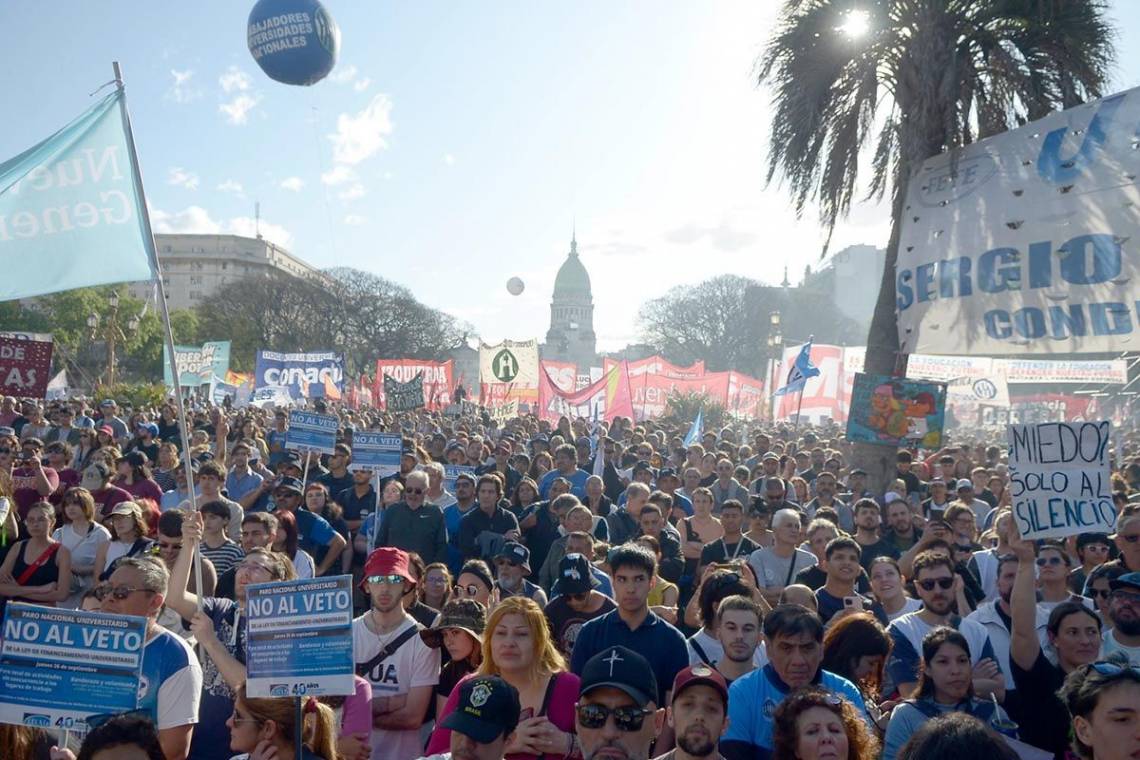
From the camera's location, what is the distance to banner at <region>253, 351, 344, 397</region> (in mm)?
28359

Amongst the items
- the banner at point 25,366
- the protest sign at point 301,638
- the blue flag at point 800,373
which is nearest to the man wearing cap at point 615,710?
the protest sign at point 301,638

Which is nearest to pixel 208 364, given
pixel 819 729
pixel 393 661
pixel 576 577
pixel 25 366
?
pixel 25 366

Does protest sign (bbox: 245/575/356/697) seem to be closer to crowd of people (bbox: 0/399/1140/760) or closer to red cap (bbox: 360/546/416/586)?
crowd of people (bbox: 0/399/1140/760)

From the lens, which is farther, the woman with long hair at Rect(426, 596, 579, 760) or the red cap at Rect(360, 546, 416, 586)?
the red cap at Rect(360, 546, 416, 586)

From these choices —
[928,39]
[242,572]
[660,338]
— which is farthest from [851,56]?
[660,338]

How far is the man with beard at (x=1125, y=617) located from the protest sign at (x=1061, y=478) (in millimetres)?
558

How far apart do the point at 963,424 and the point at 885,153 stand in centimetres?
2788

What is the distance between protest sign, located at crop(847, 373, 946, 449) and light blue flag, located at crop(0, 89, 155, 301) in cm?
858

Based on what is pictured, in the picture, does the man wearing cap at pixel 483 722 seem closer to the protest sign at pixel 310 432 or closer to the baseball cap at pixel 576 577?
the baseball cap at pixel 576 577

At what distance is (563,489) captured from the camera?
31.8 feet

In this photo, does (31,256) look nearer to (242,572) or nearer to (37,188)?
(37,188)

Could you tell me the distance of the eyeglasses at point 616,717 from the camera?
331cm

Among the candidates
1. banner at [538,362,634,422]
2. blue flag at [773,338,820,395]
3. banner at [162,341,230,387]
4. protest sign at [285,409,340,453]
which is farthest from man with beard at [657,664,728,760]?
banner at [162,341,230,387]

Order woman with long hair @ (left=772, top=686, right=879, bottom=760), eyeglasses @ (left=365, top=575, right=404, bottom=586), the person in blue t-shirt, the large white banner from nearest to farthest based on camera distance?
woman with long hair @ (left=772, top=686, right=879, bottom=760), the person in blue t-shirt, eyeglasses @ (left=365, top=575, right=404, bottom=586), the large white banner
